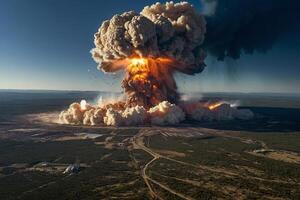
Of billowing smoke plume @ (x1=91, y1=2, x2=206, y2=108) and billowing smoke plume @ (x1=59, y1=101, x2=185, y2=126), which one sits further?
billowing smoke plume @ (x1=59, y1=101, x2=185, y2=126)

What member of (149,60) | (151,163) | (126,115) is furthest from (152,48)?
(151,163)

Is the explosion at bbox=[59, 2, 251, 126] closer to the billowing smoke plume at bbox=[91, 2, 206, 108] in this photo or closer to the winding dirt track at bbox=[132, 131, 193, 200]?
the billowing smoke plume at bbox=[91, 2, 206, 108]

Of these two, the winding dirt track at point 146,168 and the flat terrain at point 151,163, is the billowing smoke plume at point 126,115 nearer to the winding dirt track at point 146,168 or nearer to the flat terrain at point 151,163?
the flat terrain at point 151,163

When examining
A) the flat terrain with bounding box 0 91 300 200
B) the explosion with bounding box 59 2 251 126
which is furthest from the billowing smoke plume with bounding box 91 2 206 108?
the flat terrain with bounding box 0 91 300 200

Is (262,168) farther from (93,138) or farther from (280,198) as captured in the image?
(93,138)

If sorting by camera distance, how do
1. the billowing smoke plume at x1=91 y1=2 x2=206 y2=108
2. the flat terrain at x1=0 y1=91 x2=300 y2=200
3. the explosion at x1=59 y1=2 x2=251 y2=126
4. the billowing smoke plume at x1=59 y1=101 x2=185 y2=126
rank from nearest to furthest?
the flat terrain at x1=0 y1=91 x2=300 y2=200 → the billowing smoke plume at x1=91 y1=2 x2=206 y2=108 → the explosion at x1=59 y1=2 x2=251 y2=126 → the billowing smoke plume at x1=59 y1=101 x2=185 y2=126
